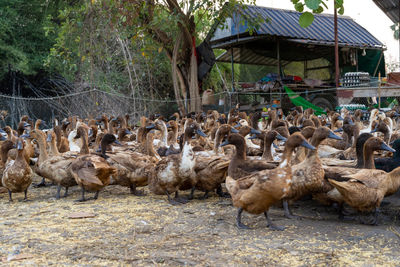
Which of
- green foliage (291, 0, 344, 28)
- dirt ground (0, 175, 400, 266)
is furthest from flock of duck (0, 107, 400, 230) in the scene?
green foliage (291, 0, 344, 28)

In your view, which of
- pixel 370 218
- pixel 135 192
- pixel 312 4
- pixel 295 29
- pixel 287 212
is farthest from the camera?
pixel 295 29

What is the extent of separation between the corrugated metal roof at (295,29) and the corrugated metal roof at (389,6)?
434cm

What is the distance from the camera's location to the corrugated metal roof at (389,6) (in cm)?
1244

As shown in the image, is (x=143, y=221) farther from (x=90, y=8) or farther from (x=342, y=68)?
(x=342, y=68)

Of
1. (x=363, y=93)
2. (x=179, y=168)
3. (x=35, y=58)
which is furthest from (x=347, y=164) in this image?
(x=35, y=58)

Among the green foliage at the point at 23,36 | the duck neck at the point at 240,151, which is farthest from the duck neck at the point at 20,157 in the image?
the green foliage at the point at 23,36

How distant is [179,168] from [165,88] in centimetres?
1694

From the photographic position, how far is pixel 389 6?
12.8 meters

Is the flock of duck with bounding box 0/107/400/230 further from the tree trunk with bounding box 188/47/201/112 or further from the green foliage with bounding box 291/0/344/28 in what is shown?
the tree trunk with bounding box 188/47/201/112

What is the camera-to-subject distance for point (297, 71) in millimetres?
22172

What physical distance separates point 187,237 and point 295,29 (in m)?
15.3

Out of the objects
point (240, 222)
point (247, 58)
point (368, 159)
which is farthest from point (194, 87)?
point (240, 222)

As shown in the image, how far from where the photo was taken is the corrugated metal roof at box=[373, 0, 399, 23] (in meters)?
12.4

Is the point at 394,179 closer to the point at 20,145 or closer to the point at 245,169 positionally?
the point at 245,169
